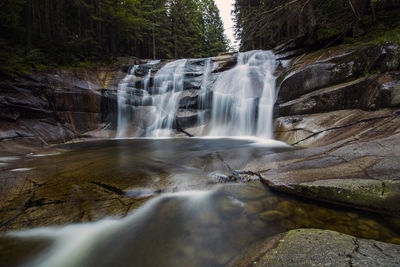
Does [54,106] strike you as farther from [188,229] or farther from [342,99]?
[342,99]

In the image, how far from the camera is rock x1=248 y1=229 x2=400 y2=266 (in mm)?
1178

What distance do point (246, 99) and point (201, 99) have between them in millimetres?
2588

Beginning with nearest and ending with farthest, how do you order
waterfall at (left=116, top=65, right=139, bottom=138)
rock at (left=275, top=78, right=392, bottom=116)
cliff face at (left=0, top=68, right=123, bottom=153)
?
rock at (left=275, top=78, right=392, bottom=116)
cliff face at (left=0, top=68, right=123, bottom=153)
waterfall at (left=116, top=65, right=139, bottom=138)

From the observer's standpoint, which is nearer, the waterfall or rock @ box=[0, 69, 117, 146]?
rock @ box=[0, 69, 117, 146]

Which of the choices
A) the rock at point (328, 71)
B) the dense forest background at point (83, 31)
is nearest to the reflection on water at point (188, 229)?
the dense forest background at point (83, 31)

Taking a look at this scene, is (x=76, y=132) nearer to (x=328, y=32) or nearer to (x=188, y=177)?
(x=188, y=177)

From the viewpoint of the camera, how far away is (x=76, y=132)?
8641mm

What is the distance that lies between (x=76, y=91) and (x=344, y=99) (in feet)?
37.4

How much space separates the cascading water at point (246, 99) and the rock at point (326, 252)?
5.61m

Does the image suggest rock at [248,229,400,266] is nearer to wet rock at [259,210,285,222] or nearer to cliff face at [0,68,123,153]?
wet rock at [259,210,285,222]

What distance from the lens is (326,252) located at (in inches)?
51.3

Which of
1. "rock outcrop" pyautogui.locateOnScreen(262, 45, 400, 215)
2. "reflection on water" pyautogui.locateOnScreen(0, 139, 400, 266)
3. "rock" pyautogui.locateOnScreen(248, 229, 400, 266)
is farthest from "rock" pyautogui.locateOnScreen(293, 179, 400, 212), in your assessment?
"rock" pyautogui.locateOnScreen(248, 229, 400, 266)

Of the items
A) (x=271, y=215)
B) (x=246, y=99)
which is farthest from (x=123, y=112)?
(x=271, y=215)

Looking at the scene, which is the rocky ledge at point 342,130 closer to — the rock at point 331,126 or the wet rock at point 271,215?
the rock at point 331,126
